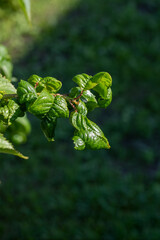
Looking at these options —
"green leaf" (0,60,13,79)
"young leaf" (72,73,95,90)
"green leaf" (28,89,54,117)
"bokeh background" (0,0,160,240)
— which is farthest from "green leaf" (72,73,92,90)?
"bokeh background" (0,0,160,240)

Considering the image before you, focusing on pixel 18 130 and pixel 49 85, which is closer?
pixel 49 85

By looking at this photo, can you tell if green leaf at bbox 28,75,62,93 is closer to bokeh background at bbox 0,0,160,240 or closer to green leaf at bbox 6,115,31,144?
green leaf at bbox 6,115,31,144

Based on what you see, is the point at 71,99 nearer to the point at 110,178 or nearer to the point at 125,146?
the point at 110,178

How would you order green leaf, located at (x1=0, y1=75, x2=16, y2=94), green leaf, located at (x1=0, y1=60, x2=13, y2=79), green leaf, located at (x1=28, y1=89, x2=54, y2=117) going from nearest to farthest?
1. green leaf, located at (x1=28, y1=89, x2=54, y2=117)
2. green leaf, located at (x1=0, y1=75, x2=16, y2=94)
3. green leaf, located at (x1=0, y1=60, x2=13, y2=79)

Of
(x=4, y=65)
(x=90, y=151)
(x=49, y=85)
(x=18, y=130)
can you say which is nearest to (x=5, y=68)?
(x=4, y=65)

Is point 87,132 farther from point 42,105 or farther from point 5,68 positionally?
point 5,68

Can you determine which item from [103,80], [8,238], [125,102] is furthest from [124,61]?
[103,80]
